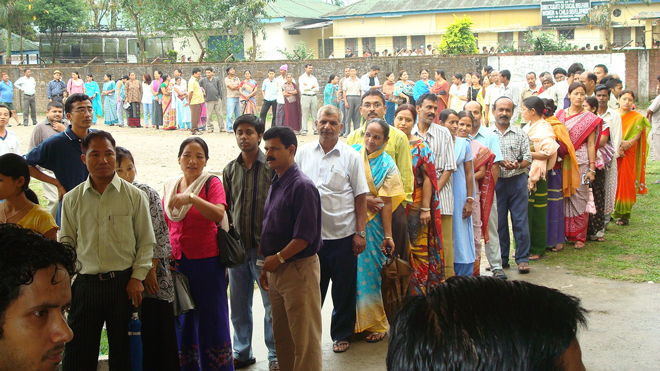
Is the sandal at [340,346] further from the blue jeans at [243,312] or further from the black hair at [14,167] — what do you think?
the black hair at [14,167]

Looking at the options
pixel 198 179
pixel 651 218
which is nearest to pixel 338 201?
pixel 198 179

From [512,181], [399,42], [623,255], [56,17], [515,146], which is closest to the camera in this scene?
[515,146]

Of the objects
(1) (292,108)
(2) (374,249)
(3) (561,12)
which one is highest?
(3) (561,12)

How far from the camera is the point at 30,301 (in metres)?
1.58

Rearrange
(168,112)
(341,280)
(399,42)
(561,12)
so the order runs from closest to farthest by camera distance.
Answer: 1. (341,280)
2. (168,112)
3. (561,12)
4. (399,42)

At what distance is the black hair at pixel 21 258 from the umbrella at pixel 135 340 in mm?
1949

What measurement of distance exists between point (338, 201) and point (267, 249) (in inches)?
30.1

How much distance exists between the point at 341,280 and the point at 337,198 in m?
0.63

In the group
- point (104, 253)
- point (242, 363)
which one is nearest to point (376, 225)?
point (242, 363)

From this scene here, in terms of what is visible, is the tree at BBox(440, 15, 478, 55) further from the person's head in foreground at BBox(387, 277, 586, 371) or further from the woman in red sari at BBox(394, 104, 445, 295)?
the person's head in foreground at BBox(387, 277, 586, 371)

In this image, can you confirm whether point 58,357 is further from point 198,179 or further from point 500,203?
point 500,203

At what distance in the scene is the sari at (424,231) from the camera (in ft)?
16.8

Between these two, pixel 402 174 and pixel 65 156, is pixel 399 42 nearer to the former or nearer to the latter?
pixel 402 174

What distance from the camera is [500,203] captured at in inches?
263
